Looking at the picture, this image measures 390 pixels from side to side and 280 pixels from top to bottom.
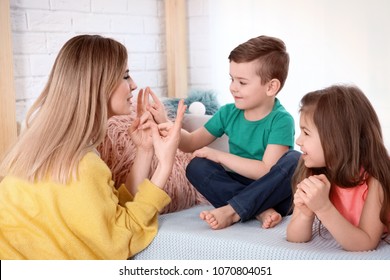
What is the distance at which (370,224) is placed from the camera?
4.83ft

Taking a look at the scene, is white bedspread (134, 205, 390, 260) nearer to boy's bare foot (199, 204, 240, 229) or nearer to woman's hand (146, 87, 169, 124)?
boy's bare foot (199, 204, 240, 229)

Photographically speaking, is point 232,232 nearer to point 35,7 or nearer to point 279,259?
point 279,259

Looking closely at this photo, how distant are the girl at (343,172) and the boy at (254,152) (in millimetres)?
183

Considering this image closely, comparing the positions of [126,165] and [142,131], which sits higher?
[142,131]

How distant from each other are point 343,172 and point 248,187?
328 mm

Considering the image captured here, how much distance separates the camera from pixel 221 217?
171 centimetres

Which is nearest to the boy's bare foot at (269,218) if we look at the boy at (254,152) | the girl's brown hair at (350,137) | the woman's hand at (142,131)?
the boy at (254,152)

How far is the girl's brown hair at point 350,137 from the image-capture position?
4.91 feet

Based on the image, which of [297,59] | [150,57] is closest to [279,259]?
[297,59]

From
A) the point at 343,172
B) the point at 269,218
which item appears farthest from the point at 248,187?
the point at 343,172

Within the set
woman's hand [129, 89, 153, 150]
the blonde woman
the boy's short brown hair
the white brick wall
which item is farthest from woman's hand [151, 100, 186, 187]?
the white brick wall

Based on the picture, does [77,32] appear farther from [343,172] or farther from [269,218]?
[343,172]

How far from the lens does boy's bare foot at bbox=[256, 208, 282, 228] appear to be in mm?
1705

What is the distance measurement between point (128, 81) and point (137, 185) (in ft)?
0.97
